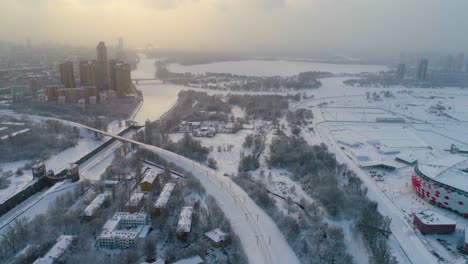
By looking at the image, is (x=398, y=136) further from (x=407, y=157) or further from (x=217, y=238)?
(x=217, y=238)

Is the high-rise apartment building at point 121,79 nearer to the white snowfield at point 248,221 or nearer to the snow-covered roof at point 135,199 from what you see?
the white snowfield at point 248,221

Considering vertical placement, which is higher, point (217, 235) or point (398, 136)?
point (398, 136)

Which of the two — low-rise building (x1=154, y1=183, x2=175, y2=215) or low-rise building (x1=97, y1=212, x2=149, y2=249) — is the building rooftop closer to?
low-rise building (x1=97, y1=212, x2=149, y2=249)

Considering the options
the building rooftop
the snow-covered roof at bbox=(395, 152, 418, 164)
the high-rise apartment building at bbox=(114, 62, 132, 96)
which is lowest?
the building rooftop

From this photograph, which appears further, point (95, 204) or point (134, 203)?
point (95, 204)

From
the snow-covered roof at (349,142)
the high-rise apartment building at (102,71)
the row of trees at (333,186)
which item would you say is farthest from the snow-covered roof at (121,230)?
the high-rise apartment building at (102,71)

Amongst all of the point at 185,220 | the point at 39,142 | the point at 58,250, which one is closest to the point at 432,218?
the point at 185,220

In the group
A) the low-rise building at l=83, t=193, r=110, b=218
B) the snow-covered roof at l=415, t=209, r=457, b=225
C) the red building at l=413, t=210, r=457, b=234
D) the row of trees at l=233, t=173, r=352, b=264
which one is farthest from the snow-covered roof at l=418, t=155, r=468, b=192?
the low-rise building at l=83, t=193, r=110, b=218
